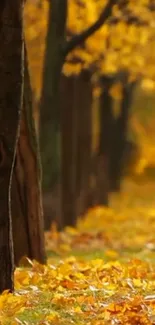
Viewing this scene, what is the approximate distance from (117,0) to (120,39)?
4.04 meters

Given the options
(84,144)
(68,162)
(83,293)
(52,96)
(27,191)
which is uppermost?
(52,96)

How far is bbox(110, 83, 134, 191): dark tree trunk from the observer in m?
36.2

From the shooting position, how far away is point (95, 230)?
2258 centimetres

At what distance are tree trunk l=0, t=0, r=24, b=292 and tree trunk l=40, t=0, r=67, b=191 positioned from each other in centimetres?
833

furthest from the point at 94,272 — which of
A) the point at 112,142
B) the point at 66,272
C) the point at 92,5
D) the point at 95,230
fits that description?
the point at 112,142

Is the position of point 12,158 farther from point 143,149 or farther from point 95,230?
point 143,149

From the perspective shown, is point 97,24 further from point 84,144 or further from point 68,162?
point 84,144

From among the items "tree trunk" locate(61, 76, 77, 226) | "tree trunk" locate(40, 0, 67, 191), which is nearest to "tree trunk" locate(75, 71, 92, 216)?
"tree trunk" locate(61, 76, 77, 226)

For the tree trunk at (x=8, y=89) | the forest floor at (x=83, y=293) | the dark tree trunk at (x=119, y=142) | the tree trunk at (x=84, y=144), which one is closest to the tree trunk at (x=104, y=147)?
the tree trunk at (x=84, y=144)

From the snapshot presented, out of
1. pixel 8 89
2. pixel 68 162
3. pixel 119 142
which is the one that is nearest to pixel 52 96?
pixel 68 162

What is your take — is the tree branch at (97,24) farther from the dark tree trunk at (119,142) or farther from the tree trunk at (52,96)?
the dark tree trunk at (119,142)

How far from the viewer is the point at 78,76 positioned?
2456 centimetres

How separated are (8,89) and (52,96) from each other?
9227mm

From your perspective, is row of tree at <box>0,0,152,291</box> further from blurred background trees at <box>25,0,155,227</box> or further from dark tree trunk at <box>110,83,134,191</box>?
dark tree trunk at <box>110,83,134,191</box>
